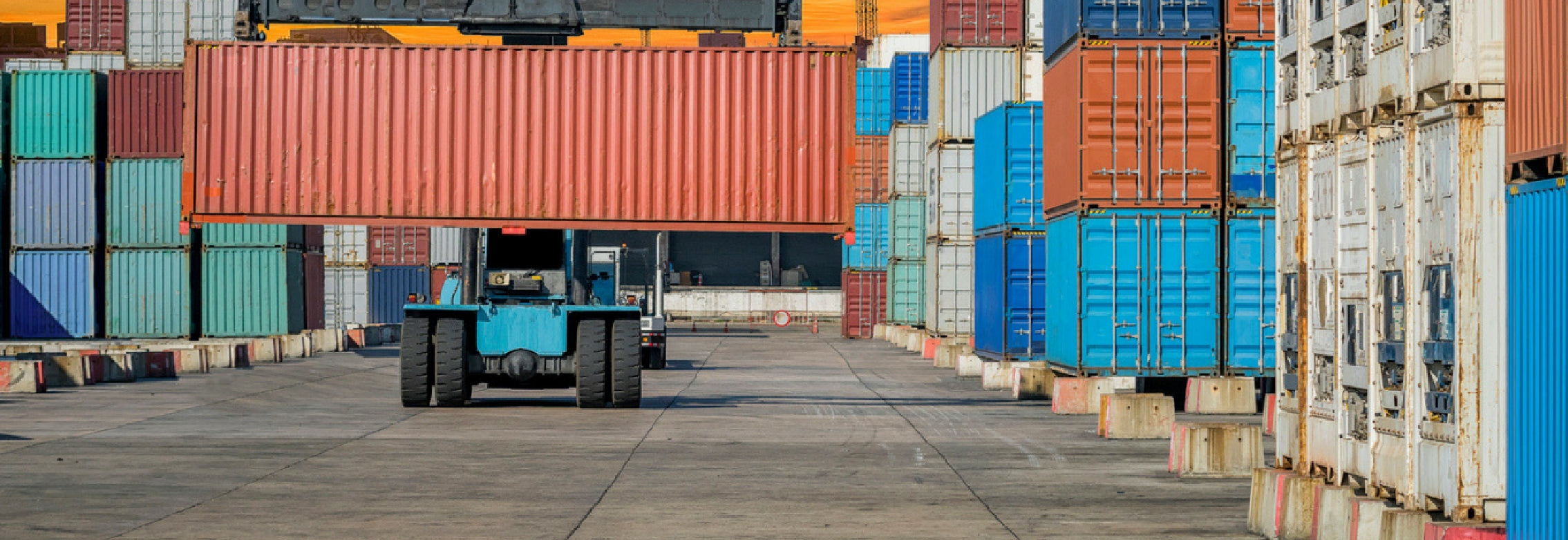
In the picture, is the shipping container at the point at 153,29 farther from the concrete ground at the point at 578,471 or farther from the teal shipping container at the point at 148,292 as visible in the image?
the concrete ground at the point at 578,471

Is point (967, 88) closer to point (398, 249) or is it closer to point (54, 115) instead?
point (54, 115)

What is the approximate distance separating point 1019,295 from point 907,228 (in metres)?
22.1

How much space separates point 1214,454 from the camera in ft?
49.0

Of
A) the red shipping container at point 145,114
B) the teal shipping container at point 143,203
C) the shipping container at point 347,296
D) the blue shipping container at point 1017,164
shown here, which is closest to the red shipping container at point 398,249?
the shipping container at point 347,296

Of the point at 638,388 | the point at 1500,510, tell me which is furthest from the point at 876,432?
the point at 1500,510

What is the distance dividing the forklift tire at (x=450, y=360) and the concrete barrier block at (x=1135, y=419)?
7.53 meters

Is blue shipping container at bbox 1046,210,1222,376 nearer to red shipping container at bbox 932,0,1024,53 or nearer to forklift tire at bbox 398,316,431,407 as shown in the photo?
forklift tire at bbox 398,316,431,407

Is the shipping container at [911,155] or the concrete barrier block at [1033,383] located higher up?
the shipping container at [911,155]

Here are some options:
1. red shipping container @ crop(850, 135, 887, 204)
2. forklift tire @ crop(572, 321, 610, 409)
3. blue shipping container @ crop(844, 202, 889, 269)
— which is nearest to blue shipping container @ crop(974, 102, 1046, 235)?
forklift tire @ crop(572, 321, 610, 409)

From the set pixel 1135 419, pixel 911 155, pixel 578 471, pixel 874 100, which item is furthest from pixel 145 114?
pixel 578 471

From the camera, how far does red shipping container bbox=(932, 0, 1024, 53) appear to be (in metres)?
40.5

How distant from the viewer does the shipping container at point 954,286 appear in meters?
41.8

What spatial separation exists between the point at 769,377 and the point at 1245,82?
1287 cm

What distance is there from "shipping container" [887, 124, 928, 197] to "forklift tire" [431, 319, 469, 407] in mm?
31456
